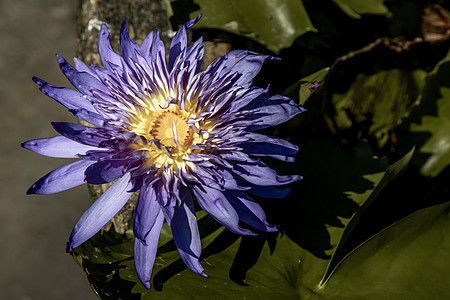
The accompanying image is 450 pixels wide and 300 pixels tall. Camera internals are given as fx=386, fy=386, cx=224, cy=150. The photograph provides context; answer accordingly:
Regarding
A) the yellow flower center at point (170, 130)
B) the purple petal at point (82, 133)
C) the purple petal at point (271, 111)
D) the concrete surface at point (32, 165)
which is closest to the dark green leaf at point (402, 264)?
the purple petal at point (271, 111)

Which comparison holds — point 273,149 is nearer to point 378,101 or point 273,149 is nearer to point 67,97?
point 67,97

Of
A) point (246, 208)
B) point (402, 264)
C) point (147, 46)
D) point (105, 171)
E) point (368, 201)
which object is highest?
point (147, 46)

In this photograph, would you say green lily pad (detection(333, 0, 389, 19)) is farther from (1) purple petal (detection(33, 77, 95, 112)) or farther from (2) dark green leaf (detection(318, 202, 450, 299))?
(1) purple petal (detection(33, 77, 95, 112))

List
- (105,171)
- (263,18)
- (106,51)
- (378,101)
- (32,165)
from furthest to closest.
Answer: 1. (32,165)
2. (378,101)
3. (263,18)
4. (106,51)
5. (105,171)

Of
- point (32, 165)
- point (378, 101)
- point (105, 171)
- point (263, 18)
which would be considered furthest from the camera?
point (32, 165)

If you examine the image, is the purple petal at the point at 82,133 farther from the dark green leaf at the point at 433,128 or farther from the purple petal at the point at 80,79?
Answer: the dark green leaf at the point at 433,128

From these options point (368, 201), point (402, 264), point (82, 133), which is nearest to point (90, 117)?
point (82, 133)

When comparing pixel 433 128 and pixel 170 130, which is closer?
pixel 170 130
